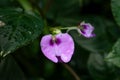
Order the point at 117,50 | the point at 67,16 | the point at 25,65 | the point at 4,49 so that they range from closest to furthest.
Result: the point at 4,49 → the point at 117,50 → the point at 25,65 → the point at 67,16

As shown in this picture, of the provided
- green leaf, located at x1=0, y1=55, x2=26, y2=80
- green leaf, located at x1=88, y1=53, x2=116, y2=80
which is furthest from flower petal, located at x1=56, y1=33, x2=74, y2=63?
green leaf, located at x1=88, y1=53, x2=116, y2=80

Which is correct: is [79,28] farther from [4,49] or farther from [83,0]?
[83,0]

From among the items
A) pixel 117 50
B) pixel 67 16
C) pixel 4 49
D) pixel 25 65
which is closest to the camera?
pixel 4 49

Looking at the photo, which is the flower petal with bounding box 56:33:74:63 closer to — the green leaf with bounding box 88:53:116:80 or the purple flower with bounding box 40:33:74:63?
the purple flower with bounding box 40:33:74:63

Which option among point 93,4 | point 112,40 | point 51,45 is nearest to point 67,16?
point 93,4

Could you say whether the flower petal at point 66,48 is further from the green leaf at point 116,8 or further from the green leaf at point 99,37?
the green leaf at point 99,37

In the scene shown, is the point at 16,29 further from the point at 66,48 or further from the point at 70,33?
the point at 70,33

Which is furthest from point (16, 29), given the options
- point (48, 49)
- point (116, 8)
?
point (116, 8)
